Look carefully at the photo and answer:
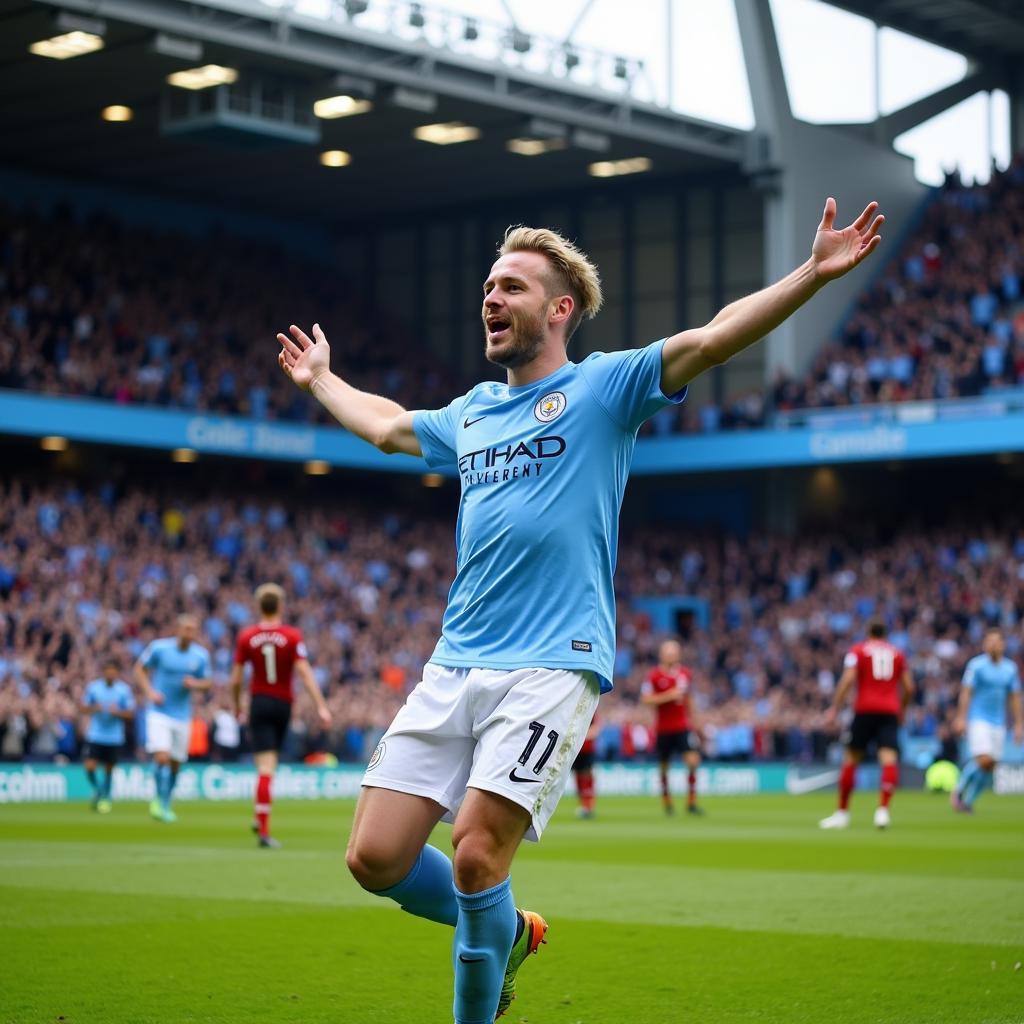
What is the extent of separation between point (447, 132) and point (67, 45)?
32.4 feet

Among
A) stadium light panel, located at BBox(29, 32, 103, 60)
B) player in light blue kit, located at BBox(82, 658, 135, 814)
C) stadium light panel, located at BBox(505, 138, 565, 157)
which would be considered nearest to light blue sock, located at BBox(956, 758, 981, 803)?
player in light blue kit, located at BBox(82, 658, 135, 814)

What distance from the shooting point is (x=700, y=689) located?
4094 cm

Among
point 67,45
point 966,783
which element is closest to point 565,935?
point 966,783

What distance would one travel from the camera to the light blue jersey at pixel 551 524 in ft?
19.2

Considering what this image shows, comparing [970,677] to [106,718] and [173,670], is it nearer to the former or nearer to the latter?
[173,670]

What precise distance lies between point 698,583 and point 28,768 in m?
22.5

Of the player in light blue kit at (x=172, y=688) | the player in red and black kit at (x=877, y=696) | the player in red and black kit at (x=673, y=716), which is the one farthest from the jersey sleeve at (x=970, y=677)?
the player in light blue kit at (x=172, y=688)

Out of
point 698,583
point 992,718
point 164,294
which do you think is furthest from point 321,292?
point 992,718

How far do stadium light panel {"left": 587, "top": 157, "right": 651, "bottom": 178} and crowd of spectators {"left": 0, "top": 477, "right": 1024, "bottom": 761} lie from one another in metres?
9.17

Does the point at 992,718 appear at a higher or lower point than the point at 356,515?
lower

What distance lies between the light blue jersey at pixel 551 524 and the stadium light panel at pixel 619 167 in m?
38.7

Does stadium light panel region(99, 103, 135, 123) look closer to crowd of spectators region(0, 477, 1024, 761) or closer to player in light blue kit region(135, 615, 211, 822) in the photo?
crowd of spectators region(0, 477, 1024, 761)

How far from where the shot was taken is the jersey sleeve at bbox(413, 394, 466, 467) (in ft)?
21.4

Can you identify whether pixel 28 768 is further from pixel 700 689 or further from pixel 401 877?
pixel 401 877
